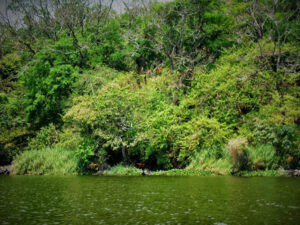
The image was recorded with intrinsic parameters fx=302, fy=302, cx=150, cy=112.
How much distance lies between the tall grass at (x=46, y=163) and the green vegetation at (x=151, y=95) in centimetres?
8

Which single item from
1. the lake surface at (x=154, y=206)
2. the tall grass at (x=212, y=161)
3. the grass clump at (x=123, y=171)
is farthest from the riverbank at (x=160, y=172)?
the lake surface at (x=154, y=206)

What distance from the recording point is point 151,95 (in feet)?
83.0

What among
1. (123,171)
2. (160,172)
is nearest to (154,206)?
(160,172)

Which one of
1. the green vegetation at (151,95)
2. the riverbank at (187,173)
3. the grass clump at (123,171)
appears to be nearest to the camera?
the riverbank at (187,173)

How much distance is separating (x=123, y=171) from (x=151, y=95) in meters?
7.13

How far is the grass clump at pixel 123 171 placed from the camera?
835 inches

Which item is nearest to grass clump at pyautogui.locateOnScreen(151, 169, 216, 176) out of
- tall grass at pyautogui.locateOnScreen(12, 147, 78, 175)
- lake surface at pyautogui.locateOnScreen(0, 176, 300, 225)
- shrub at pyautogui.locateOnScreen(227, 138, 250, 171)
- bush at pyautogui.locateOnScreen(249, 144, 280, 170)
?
shrub at pyautogui.locateOnScreen(227, 138, 250, 171)

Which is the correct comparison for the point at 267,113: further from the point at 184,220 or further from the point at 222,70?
the point at 184,220

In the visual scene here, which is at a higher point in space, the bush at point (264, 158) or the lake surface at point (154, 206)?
the bush at point (264, 158)

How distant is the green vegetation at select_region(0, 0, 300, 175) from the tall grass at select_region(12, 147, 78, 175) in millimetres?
80

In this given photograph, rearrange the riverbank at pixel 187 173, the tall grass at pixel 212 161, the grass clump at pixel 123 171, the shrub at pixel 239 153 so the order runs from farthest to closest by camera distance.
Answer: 1. the grass clump at pixel 123 171
2. the tall grass at pixel 212 161
3. the shrub at pixel 239 153
4. the riverbank at pixel 187 173

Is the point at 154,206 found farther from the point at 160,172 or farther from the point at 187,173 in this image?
the point at 160,172

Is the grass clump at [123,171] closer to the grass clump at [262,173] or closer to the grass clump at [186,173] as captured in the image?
the grass clump at [186,173]

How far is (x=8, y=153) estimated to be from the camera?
Answer: 85.9ft
